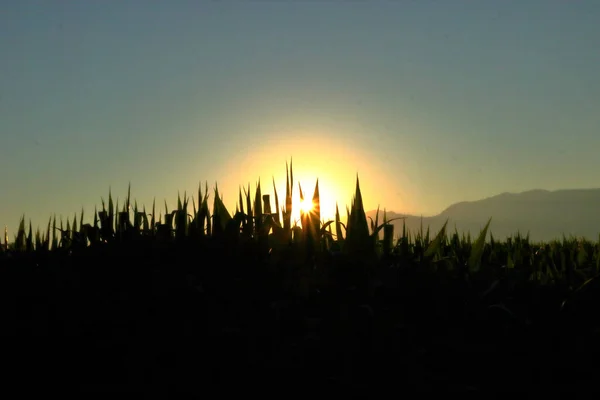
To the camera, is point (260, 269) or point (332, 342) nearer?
point (332, 342)

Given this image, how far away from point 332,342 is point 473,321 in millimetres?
842

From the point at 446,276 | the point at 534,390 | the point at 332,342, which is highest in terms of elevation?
the point at 446,276

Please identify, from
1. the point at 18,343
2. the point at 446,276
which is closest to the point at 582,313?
the point at 446,276

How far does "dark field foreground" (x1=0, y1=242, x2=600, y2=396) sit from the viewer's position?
3.40m

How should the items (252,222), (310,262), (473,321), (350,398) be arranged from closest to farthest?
1. (350,398)
2. (473,321)
3. (310,262)
4. (252,222)

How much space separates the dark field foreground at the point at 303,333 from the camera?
340 centimetres

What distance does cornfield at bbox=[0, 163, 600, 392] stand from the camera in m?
3.42

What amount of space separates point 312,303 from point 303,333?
22 cm

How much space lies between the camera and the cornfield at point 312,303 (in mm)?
3424

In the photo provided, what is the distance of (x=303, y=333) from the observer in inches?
136

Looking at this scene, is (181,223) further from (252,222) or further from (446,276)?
(446,276)

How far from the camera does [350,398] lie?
337cm

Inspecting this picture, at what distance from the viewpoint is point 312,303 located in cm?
362

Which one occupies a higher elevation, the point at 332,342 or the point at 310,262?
the point at 310,262
